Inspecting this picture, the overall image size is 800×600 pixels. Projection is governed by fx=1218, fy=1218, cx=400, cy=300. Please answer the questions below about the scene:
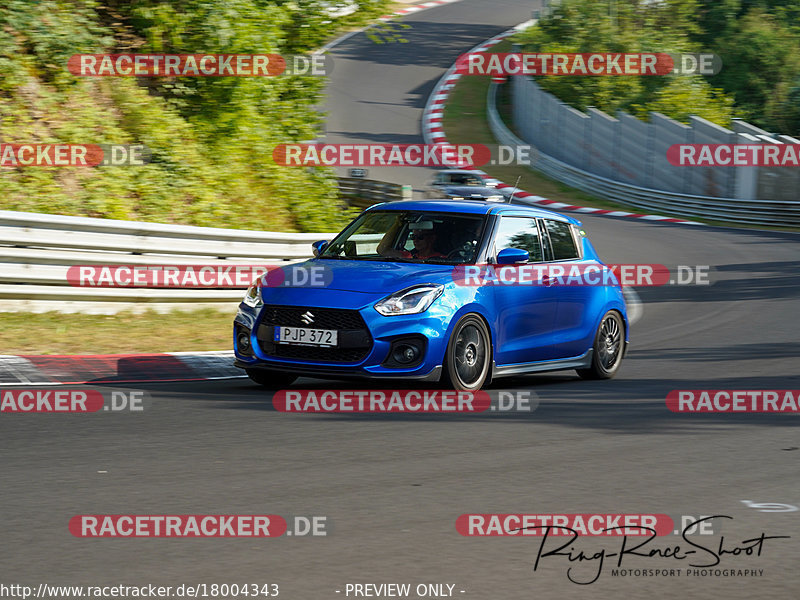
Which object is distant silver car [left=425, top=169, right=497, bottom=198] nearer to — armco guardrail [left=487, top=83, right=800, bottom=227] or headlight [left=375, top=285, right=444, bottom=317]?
armco guardrail [left=487, top=83, right=800, bottom=227]

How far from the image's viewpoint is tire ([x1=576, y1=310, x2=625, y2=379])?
450 inches

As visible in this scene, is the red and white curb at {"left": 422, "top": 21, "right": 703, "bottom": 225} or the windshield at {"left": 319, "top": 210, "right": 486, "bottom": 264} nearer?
the windshield at {"left": 319, "top": 210, "right": 486, "bottom": 264}

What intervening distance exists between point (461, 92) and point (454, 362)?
143 feet

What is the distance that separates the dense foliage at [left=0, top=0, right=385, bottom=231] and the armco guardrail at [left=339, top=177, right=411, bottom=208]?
5.51m

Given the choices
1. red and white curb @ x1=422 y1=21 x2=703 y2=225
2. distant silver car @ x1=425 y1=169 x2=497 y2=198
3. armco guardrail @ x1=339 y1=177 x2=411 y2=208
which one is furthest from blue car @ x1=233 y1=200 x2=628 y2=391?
red and white curb @ x1=422 y1=21 x2=703 y2=225

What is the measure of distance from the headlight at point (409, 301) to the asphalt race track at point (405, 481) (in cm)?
97

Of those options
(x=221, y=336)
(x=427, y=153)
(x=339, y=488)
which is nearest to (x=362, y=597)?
(x=339, y=488)

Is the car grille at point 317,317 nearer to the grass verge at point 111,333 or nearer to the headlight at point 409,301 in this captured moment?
the headlight at point 409,301

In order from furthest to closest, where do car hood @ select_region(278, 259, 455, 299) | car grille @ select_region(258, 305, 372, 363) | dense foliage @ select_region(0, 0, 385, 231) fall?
dense foliage @ select_region(0, 0, 385, 231) < car hood @ select_region(278, 259, 455, 299) < car grille @ select_region(258, 305, 372, 363)

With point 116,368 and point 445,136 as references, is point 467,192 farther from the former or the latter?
point 445,136

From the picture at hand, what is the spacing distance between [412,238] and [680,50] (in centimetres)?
3970

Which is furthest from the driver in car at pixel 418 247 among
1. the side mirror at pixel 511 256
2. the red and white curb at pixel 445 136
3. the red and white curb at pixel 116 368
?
the red and white curb at pixel 445 136

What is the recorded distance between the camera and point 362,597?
4570mm

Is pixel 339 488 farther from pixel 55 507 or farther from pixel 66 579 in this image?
pixel 66 579
